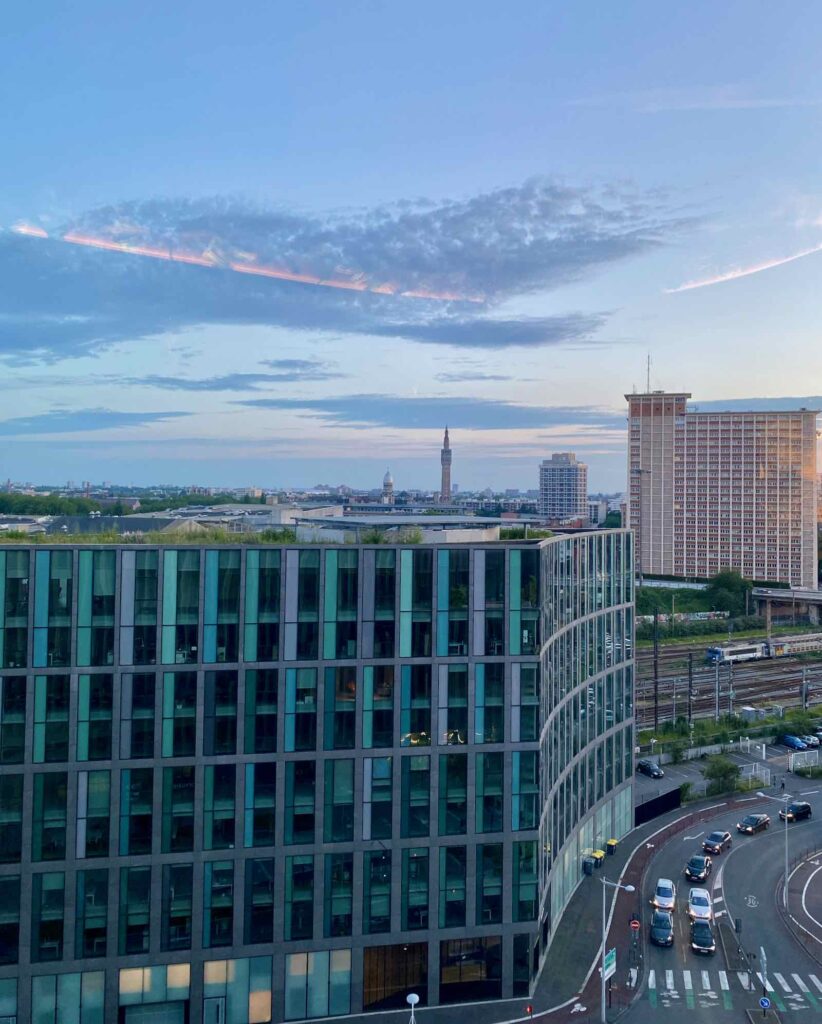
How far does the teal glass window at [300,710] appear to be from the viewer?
2683 centimetres

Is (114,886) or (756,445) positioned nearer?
(114,886)

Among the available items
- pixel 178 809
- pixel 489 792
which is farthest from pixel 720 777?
pixel 178 809

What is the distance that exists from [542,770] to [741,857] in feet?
57.6

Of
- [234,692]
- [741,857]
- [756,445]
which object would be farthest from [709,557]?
[234,692]

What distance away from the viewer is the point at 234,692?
1041 inches

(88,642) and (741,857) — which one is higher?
(88,642)

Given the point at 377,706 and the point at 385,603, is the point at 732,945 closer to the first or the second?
the point at 377,706

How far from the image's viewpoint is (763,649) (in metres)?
90.0

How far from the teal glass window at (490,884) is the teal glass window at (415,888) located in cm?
196

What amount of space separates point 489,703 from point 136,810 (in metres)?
12.3

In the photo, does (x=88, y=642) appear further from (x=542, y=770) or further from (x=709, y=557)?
(x=709, y=557)

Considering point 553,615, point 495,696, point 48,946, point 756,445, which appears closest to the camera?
point 48,946

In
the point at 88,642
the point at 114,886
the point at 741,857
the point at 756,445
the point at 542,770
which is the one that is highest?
the point at 756,445

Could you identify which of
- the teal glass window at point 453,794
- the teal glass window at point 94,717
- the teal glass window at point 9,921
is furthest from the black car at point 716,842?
the teal glass window at point 9,921
